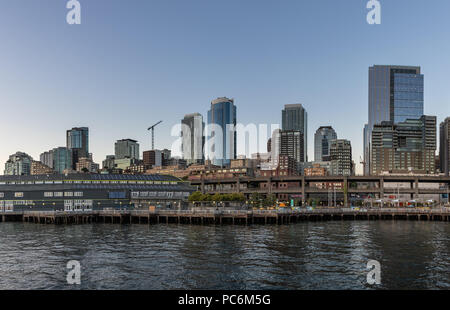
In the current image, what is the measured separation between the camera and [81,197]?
137 meters

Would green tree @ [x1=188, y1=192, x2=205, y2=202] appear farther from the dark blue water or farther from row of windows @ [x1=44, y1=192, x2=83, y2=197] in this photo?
the dark blue water

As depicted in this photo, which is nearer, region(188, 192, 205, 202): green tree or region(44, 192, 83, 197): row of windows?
region(44, 192, 83, 197): row of windows

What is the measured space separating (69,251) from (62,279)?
19240mm

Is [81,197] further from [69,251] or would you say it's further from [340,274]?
[340,274]

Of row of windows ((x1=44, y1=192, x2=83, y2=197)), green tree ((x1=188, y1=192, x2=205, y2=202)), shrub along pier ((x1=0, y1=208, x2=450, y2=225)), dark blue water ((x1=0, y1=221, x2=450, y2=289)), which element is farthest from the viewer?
green tree ((x1=188, y1=192, x2=205, y2=202))

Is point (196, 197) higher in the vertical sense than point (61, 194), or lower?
lower

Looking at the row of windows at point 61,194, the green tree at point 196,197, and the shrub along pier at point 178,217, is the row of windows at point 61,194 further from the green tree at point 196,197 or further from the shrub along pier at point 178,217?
the green tree at point 196,197

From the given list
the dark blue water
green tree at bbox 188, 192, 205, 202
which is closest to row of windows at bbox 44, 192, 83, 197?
green tree at bbox 188, 192, 205, 202

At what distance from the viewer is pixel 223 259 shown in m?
58.6

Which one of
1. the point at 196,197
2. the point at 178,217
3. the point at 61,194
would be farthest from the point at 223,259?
the point at 61,194

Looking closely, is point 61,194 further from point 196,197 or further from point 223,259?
point 223,259

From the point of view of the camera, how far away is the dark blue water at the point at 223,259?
46.1 m

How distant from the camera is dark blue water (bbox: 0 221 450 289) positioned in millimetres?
46094
